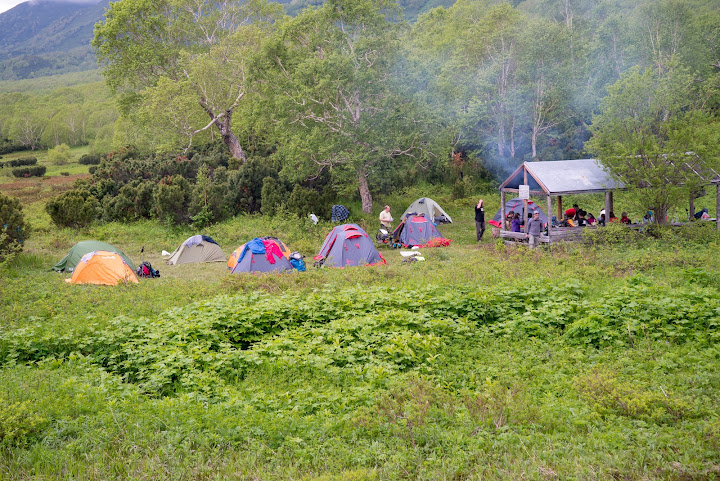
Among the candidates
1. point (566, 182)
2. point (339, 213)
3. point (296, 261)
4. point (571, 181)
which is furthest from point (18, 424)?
point (339, 213)

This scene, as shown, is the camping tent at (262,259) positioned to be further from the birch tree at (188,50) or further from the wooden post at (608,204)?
the birch tree at (188,50)

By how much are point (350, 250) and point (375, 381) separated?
1032 centimetres

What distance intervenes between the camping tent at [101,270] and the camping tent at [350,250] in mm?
5609

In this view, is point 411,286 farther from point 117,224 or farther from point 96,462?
point 117,224

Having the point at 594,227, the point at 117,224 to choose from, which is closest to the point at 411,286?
the point at 594,227

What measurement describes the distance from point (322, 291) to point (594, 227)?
11.0 m

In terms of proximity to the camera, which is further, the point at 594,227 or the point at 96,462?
the point at 594,227

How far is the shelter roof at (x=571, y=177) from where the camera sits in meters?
17.8

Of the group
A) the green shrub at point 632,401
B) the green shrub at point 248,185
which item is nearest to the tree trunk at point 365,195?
the green shrub at point 248,185

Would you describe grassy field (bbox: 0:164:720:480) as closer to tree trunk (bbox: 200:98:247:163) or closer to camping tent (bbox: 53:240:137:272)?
camping tent (bbox: 53:240:137:272)

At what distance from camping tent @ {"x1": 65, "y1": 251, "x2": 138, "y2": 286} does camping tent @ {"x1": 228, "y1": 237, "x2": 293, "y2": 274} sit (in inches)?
115

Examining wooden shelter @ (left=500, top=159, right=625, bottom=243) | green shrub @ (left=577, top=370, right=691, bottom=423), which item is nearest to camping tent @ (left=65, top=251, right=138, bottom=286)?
green shrub @ (left=577, top=370, right=691, bottom=423)

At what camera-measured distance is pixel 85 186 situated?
28.2 meters

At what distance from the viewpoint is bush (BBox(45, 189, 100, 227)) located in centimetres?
2400
